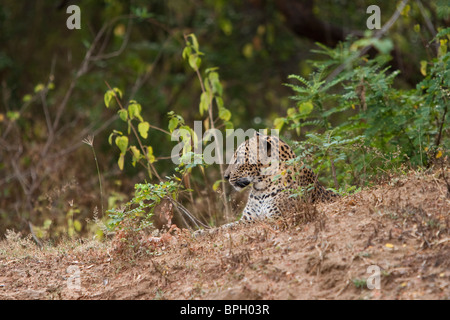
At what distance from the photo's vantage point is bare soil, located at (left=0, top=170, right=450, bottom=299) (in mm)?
4566

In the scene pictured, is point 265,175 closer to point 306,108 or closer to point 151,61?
point 306,108

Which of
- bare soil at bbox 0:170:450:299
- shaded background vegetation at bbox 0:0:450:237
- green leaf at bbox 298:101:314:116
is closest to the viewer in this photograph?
bare soil at bbox 0:170:450:299

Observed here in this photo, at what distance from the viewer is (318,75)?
7578 mm

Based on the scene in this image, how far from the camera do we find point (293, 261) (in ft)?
16.4

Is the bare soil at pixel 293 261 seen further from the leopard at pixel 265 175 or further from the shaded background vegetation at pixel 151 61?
the shaded background vegetation at pixel 151 61

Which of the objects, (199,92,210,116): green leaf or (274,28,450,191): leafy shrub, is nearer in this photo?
(274,28,450,191): leafy shrub

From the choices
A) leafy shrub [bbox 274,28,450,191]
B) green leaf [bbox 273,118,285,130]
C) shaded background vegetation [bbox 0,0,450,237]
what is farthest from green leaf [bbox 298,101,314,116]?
shaded background vegetation [bbox 0,0,450,237]

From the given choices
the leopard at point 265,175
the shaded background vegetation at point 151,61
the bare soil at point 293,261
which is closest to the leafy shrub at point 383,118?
the leopard at point 265,175

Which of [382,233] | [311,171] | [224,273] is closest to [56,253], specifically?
[224,273]

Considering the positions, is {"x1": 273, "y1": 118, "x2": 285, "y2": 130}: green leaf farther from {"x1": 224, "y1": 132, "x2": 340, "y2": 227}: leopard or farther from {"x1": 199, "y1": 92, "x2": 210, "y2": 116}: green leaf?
{"x1": 199, "y1": 92, "x2": 210, "y2": 116}: green leaf

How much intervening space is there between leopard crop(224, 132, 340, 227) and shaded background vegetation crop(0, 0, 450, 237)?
4.76 metres

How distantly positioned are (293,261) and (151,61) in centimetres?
1189

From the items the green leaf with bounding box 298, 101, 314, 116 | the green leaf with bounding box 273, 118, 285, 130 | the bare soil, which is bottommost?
the bare soil

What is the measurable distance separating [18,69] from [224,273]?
1237 cm
